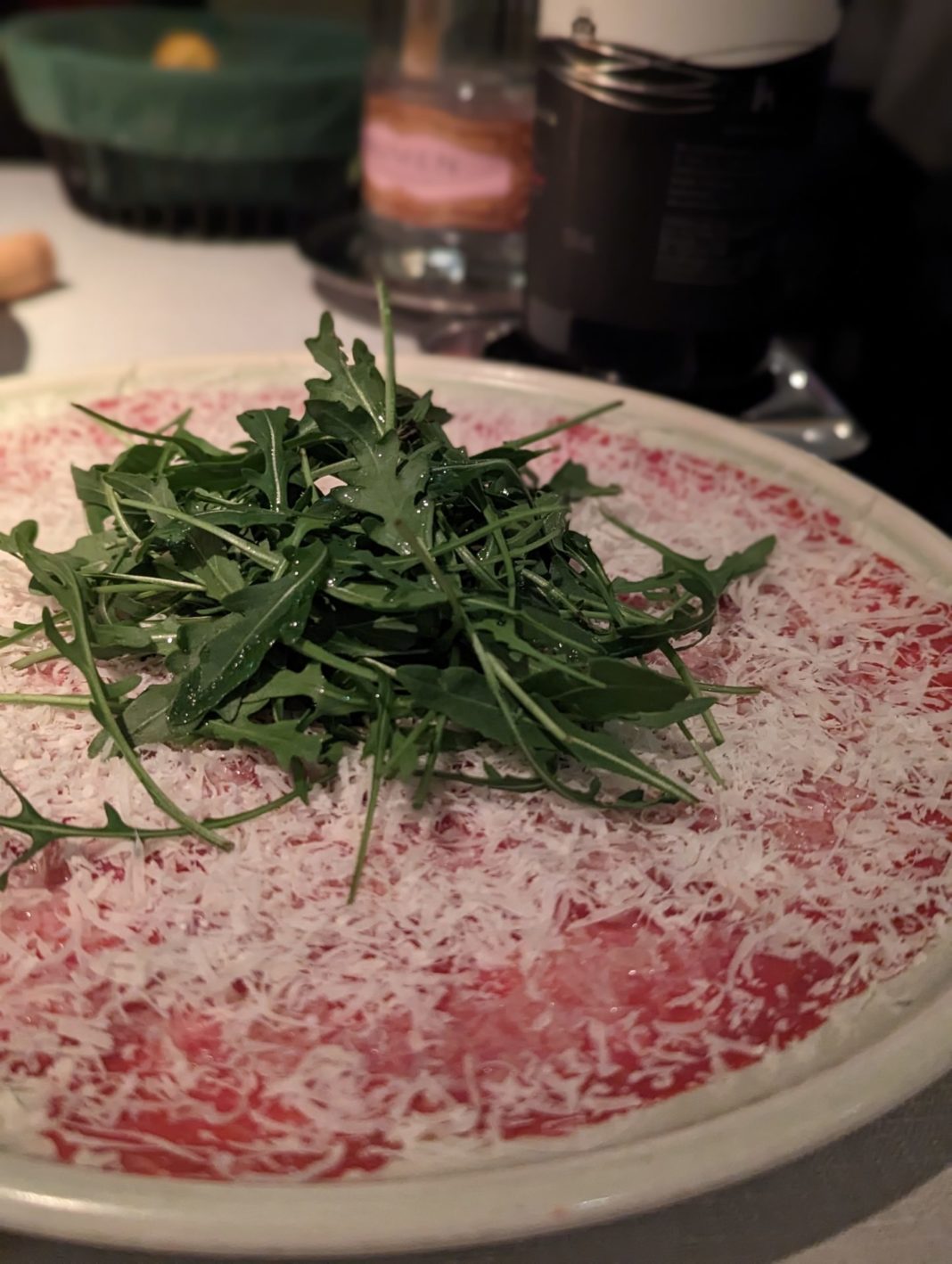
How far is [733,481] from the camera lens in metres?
0.85

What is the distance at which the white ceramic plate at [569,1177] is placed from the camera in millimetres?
358

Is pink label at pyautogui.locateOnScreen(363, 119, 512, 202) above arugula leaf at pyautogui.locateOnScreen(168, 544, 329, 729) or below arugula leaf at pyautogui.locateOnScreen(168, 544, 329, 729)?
above

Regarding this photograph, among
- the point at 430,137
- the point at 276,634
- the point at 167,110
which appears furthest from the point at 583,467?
the point at 167,110

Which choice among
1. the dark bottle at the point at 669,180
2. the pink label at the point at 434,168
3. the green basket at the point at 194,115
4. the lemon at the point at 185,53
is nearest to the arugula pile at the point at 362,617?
the dark bottle at the point at 669,180

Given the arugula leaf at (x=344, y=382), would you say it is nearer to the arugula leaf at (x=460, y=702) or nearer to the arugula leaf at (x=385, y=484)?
the arugula leaf at (x=385, y=484)

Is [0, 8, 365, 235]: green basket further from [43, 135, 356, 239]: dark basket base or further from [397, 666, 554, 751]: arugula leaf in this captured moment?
[397, 666, 554, 751]: arugula leaf

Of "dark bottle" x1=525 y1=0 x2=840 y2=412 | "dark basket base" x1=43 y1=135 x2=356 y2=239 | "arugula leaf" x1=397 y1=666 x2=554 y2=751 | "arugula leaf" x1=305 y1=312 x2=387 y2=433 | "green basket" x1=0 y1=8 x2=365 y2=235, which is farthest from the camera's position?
"dark basket base" x1=43 y1=135 x2=356 y2=239

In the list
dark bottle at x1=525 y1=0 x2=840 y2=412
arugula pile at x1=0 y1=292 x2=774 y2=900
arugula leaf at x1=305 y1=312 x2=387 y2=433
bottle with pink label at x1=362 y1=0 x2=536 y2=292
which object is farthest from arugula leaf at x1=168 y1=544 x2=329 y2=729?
bottle with pink label at x1=362 y1=0 x2=536 y2=292

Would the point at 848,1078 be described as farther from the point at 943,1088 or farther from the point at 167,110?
the point at 167,110

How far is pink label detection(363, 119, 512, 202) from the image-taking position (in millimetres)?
1197

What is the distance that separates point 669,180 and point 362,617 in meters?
0.60

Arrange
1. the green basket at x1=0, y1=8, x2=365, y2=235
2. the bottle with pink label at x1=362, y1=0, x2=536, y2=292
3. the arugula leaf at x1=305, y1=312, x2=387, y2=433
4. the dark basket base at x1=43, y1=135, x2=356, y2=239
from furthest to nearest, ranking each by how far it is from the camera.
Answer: the dark basket base at x1=43, y1=135, x2=356, y2=239
the green basket at x1=0, y1=8, x2=365, y2=235
the bottle with pink label at x1=362, y1=0, x2=536, y2=292
the arugula leaf at x1=305, y1=312, x2=387, y2=433

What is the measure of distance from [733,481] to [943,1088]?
47 centimetres

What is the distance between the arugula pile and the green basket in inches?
34.4
